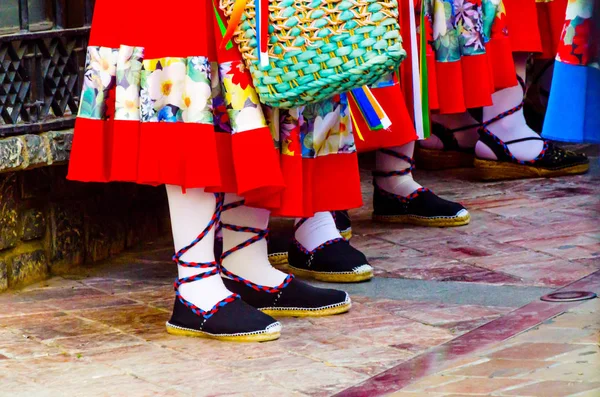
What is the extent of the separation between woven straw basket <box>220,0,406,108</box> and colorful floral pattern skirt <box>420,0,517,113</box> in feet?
5.35

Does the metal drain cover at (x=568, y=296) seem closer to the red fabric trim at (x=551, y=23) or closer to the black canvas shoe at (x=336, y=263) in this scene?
the black canvas shoe at (x=336, y=263)

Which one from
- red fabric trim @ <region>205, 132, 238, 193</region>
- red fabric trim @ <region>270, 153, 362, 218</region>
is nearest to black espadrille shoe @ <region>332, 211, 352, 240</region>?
red fabric trim @ <region>270, 153, 362, 218</region>

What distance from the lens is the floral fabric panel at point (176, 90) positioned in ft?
11.2

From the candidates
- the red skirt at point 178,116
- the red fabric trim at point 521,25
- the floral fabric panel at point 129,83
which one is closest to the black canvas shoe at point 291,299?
the red skirt at point 178,116

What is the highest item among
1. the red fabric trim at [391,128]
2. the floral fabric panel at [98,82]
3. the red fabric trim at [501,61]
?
the floral fabric panel at [98,82]

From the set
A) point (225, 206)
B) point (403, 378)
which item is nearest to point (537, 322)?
point (403, 378)

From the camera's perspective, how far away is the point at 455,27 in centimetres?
500

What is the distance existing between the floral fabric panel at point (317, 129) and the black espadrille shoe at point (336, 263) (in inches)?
18.4

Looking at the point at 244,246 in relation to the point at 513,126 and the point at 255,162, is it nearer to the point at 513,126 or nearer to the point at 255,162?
the point at 255,162

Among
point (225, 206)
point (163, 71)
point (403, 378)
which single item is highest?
point (163, 71)

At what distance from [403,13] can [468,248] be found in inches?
35.2

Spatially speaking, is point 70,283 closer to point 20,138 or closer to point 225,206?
point 20,138

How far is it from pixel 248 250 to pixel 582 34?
142 centimetres

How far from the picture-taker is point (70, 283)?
4.27 metres
